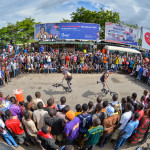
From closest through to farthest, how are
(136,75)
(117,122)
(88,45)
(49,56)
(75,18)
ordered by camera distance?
1. (117,122)
2. (136,75)
3. (49,56)
4. (88,45)
5. (75,18)

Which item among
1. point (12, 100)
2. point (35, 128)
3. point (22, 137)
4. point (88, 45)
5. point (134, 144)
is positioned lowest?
point (134, 144)

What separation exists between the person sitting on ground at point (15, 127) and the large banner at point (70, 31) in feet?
60.3

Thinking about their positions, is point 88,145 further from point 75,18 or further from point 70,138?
point 75,18

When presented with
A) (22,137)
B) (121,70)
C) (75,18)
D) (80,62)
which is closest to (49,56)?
(80,62)

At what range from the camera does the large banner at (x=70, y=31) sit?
20969 millimetres

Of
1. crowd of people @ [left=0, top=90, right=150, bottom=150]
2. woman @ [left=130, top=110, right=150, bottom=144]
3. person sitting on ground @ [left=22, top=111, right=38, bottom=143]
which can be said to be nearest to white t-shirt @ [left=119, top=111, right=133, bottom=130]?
crowd of people @ [left=0, top=90, right=150, bottom=150]

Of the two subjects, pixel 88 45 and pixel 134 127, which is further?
pixel 88 45

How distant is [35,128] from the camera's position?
4.55 meters

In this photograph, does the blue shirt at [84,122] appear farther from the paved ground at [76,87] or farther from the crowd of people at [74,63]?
the crowd of people at [74,63]

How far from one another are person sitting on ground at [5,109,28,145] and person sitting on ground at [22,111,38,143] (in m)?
0.16

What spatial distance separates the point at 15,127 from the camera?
444 cm

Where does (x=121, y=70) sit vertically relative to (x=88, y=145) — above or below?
above

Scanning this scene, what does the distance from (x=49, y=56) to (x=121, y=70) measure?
24.9 ft

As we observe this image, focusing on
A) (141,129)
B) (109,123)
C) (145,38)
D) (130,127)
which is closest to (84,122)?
(109,123)
